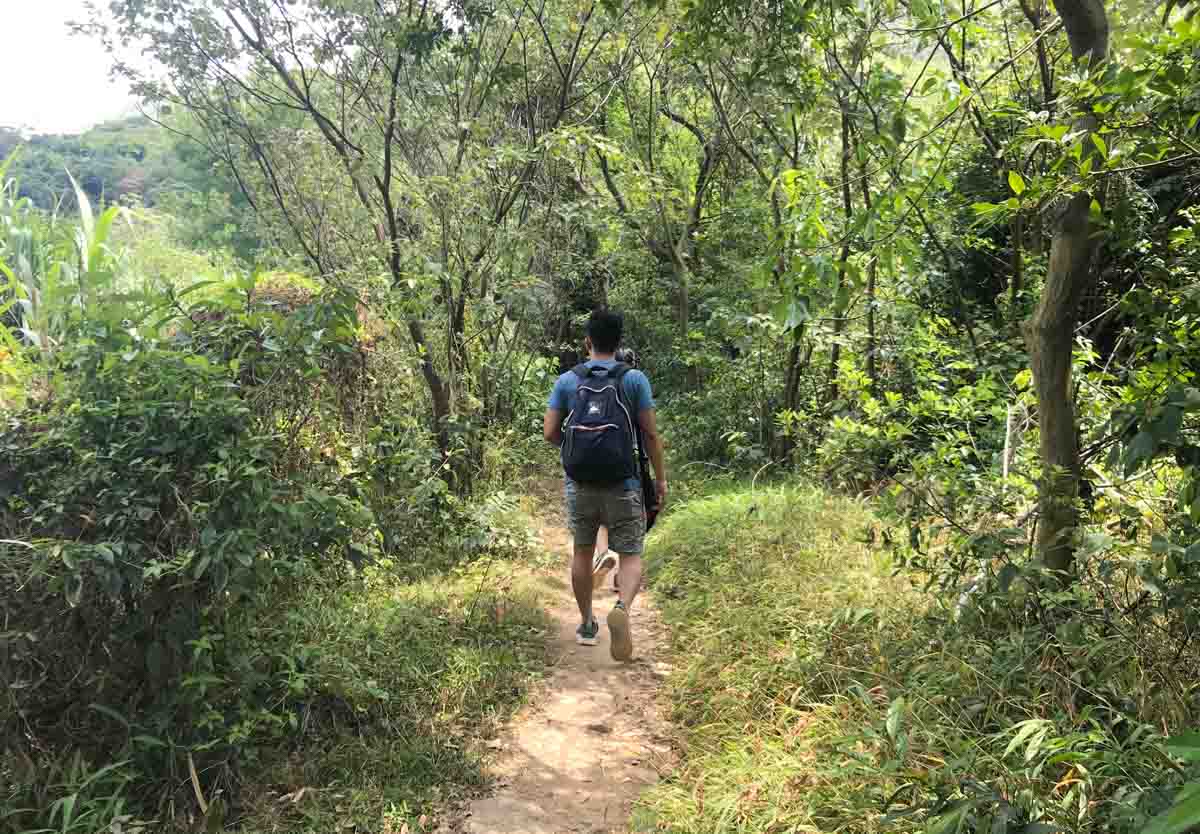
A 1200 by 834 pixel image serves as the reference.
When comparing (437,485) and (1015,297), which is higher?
(1015,297)

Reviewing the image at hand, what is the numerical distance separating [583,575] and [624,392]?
1.05m

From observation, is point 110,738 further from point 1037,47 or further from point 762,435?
point 762,435

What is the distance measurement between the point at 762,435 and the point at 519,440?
2.69 metres

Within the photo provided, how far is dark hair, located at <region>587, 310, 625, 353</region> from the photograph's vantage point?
13.5 feet

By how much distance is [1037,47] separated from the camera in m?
4.38

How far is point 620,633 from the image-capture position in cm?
396

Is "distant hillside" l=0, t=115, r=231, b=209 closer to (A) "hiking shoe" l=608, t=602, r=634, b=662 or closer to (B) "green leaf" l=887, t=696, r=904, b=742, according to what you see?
(A) "hiking shoe" l=608, t=602, r=634, b=662

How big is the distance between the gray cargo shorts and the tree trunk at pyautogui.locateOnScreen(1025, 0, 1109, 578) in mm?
1869

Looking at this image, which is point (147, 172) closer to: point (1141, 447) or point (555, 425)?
point (555, 425)

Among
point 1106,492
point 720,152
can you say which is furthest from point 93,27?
point 1106,492

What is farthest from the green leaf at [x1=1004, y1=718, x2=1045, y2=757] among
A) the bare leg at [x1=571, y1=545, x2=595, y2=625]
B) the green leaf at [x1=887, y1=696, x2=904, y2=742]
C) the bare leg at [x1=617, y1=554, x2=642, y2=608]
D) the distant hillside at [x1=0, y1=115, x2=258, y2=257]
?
the distant hillside at [x1=0, y1=115, x2=258, y2=257]

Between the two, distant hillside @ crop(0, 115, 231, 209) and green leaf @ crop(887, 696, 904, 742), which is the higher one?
distant hillside @ crop(0, 115, 231, 209)

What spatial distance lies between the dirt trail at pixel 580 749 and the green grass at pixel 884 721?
0.50 feet

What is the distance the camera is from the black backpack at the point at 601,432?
3.93 meters
